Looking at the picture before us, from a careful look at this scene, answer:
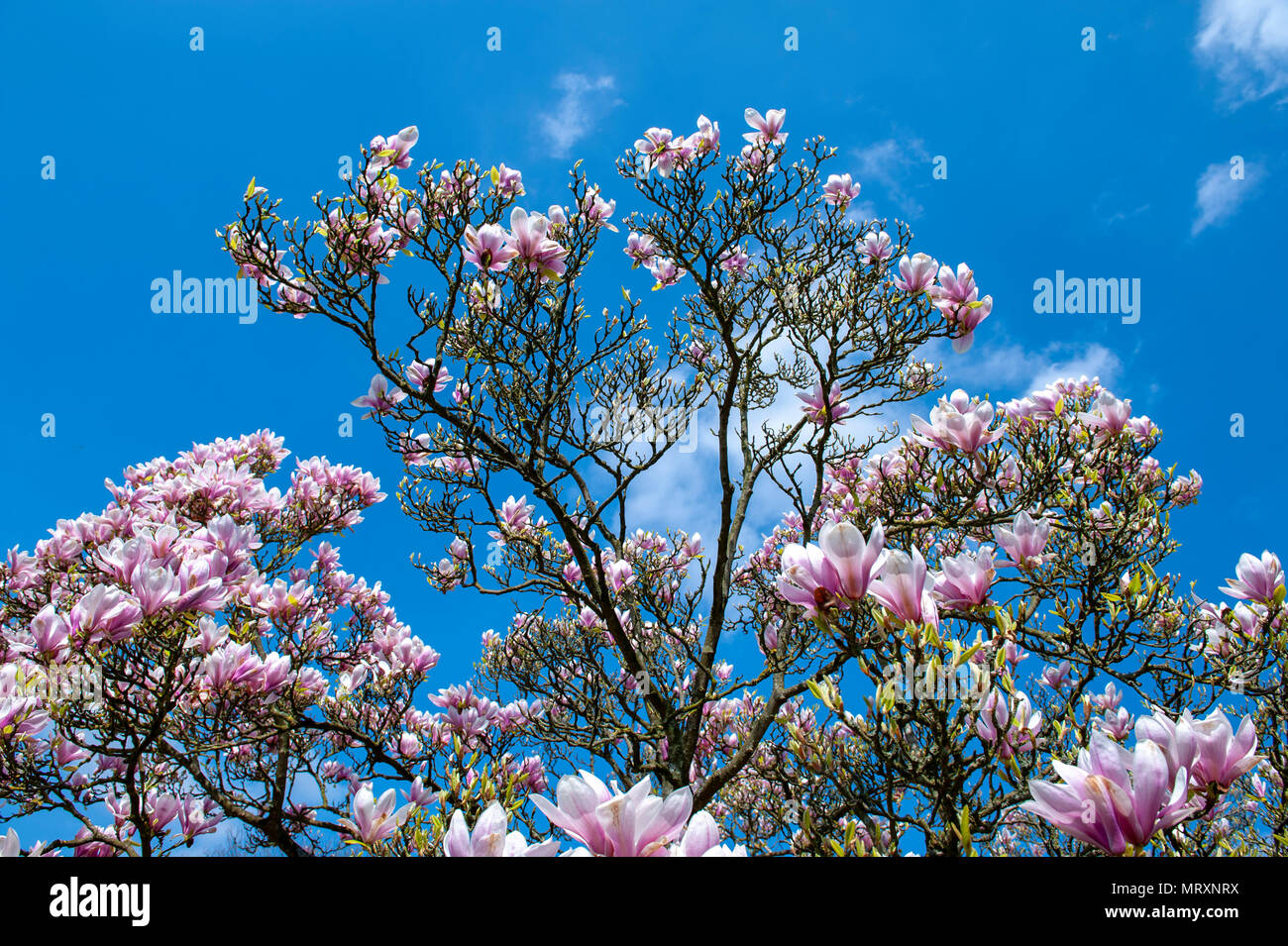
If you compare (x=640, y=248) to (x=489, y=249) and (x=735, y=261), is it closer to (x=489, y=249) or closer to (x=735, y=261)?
(x=735, y=261)

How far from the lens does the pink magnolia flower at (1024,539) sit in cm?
295

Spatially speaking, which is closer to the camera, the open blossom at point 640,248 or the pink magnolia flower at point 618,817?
the pink magnolia flower at point 618,817

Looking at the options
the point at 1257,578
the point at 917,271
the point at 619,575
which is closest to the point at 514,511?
the point at 619,575

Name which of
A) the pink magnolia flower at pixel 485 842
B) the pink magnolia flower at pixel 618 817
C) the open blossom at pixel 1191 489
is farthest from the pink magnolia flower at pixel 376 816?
the open blossom at pixel 1191 489

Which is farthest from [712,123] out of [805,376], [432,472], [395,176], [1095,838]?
[1095,838]

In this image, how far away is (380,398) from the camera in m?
5.06

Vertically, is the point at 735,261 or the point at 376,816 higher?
the point at 735,261

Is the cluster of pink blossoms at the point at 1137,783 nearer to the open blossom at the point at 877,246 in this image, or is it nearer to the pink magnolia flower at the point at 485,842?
the pink magnolia flower at the point at 485,842

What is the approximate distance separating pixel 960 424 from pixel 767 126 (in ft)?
15.8

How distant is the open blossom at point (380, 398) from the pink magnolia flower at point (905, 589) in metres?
4.11

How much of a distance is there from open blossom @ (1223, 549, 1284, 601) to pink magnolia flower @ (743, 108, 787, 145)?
5.35 metres

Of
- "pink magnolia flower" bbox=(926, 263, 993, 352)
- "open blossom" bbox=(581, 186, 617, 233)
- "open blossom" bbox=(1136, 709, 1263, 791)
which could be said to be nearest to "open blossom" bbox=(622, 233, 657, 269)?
"open blossom" bbox=(581, 186, 617, 233)

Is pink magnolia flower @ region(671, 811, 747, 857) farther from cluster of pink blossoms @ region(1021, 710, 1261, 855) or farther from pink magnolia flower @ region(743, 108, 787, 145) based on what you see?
pink magnolia flower @ region(743, 108, 787, 145)
